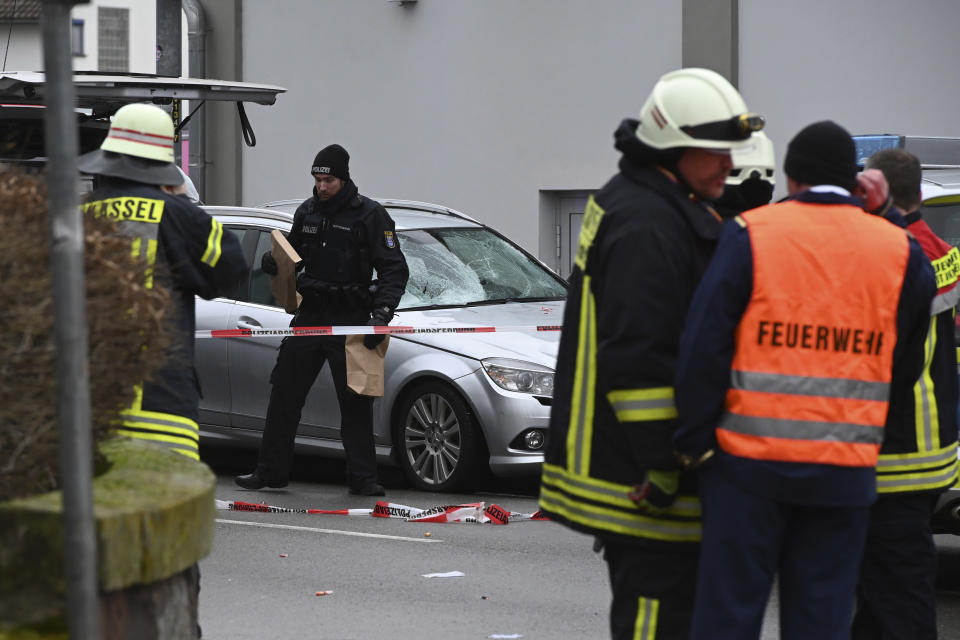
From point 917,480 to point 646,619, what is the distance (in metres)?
1.35

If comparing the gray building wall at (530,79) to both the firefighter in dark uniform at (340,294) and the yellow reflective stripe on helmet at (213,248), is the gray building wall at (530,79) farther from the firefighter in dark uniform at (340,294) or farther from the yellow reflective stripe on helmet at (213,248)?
the yellow reflective stripe on helmet at (213,248)

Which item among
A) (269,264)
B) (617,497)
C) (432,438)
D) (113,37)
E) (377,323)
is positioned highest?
(113,37)

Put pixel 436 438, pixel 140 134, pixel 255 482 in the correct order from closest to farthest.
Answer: pixel 140 134 < pixel 436 438 < pixel 255 482

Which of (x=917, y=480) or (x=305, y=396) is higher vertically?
(x=917, y=480)

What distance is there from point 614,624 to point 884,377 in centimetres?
86

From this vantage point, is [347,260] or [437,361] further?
[437,361]

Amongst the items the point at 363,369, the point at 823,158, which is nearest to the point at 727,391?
the point at 823,158

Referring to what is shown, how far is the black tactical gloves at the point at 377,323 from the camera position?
9312 mm

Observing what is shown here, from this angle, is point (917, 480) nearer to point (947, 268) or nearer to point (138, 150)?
point (947, 268)

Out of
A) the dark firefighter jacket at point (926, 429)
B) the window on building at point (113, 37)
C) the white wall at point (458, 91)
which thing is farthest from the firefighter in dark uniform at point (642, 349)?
the window on building at point (113, 37)

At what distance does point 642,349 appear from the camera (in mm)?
3703

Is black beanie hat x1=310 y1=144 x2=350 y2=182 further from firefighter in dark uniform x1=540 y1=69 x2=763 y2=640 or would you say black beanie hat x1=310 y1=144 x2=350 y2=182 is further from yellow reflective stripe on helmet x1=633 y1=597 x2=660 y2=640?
yellow reflective stripe on helmet x1=633 y1=597 x2=660 y2=640

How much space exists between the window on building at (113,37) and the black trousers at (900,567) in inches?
2297

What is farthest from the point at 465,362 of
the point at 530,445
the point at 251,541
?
the point at 251,541
